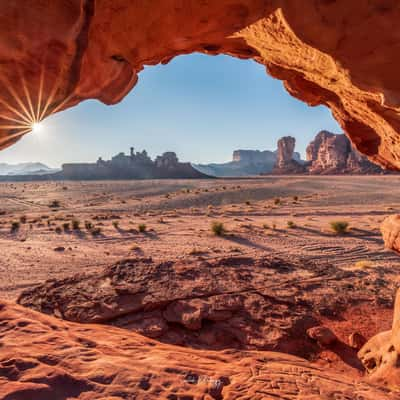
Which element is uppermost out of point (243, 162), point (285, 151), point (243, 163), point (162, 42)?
point (243, 162)

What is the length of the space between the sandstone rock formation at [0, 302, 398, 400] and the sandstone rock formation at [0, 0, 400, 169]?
2692mm

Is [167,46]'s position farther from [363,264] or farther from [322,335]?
[363,264]

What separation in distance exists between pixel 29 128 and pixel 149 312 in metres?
4.48

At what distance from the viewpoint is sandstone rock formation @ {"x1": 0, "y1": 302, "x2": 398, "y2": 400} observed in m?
2.59

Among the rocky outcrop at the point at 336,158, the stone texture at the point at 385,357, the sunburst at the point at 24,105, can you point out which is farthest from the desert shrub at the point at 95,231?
the rocky outcrop at the point at 336,158

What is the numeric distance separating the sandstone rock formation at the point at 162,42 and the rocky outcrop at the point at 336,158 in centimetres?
7482

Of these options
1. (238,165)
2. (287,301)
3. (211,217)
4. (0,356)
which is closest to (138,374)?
(0,356)

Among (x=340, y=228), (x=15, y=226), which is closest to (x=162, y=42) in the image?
(x=340, y=228)

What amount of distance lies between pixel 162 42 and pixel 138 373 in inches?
178

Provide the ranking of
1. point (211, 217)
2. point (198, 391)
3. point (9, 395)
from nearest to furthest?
point (9, 395) < point (198, 391) < point (211, 217)

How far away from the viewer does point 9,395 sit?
2.32 metres

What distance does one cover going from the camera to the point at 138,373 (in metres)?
2.87

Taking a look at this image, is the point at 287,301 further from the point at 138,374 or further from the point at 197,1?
the point at 197,1

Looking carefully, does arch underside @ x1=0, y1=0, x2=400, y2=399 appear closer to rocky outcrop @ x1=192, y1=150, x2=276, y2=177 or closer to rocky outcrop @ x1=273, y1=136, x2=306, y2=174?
rocky outcrop @ x1=273, y1=136, x2=306, y2=174
